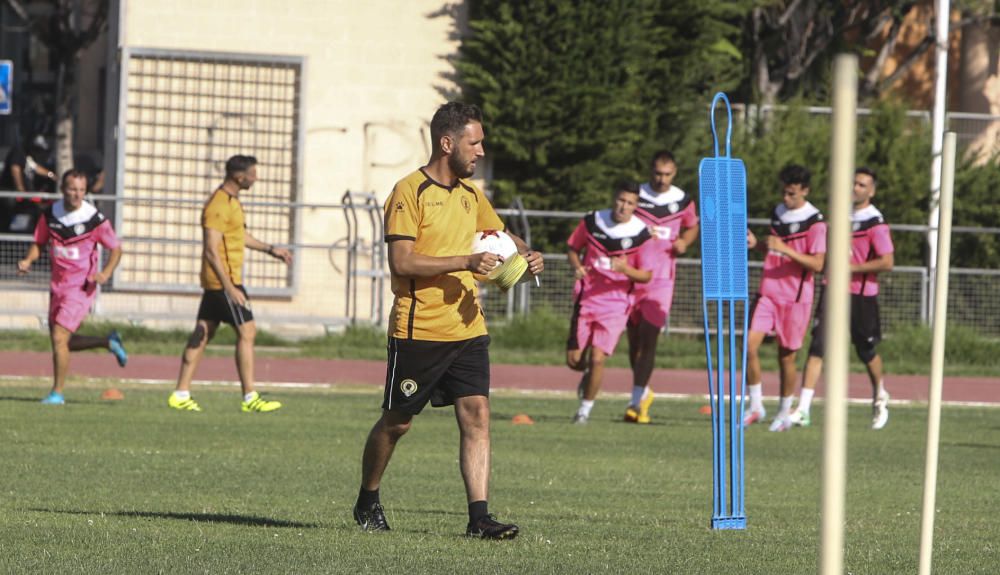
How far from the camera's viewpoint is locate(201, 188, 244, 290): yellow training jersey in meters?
15.0

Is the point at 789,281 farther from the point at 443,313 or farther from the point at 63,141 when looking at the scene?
the point at 63,141

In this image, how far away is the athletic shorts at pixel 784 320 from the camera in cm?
1555

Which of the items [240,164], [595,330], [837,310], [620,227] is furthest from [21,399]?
[837,310]

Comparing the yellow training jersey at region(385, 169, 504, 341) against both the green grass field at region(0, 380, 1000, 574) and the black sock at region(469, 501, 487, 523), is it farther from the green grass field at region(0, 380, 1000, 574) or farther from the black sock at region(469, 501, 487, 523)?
the green grass field at region(0, 380, 1000, 574)

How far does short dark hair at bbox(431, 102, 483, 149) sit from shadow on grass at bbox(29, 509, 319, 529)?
194 centimetres

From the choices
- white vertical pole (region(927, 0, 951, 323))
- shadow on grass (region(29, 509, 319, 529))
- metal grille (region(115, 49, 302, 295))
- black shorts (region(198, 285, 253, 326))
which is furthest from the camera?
white vertical pole (region(927, 0, 951, 323))

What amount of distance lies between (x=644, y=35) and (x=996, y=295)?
20.6 ft

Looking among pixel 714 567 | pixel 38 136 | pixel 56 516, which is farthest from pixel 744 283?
pixel 38 136

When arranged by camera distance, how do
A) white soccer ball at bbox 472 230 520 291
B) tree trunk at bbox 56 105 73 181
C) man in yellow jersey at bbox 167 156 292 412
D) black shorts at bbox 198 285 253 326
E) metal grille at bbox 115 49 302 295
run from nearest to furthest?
1. white soccer ball at bbox 472 230 520 291
2. man in yellow jersey at bbox 167 156 292 412
3. black shorts at bbox 198 285 253 326
4. metal grille at bbox 115 49 302 295
5. tree trunk at bbox 56 105 73 181

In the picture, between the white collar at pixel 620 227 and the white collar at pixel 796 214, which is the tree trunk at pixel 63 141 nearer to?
the white collar at pixel 620 227

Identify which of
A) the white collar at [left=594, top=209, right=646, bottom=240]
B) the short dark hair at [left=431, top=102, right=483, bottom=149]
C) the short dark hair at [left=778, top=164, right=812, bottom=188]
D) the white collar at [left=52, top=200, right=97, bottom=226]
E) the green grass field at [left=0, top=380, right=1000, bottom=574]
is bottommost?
the green grass field at [left=0, top=380, right=1000, bottom=574]

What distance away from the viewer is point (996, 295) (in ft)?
79.4

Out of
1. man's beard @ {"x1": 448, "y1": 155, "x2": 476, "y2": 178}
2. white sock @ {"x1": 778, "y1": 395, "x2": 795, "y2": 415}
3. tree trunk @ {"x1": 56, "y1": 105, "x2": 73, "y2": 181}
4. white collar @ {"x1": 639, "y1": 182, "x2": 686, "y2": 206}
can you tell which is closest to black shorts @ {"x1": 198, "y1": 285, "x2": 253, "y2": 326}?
white collar @ {"x1": 639, "y1": 182, "x2": 686, "y2": 206}

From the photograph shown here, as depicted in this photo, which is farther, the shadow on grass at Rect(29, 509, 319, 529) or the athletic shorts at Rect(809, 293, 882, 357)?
the athletic shorts at Rect(809, 293, 882, 357)
